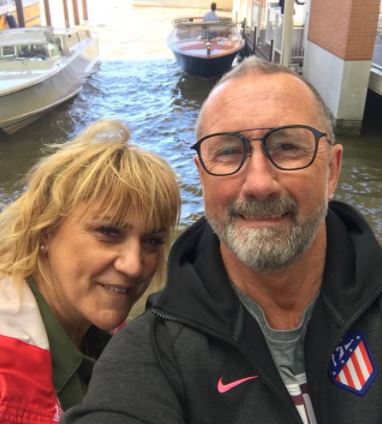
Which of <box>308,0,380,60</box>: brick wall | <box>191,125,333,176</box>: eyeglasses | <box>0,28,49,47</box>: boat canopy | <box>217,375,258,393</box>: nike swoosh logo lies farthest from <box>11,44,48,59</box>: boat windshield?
<box>217,375,258,393</box>: nike swoosh logo

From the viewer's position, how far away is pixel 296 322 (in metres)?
1.67

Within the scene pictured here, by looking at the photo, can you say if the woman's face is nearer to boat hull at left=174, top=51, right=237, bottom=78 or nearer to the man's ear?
the man's ear

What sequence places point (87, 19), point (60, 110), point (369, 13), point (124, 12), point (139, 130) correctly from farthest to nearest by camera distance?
point (124, 12) < point (87, 19) < point (60, 110) < point (139, 130) < point (369, 13)

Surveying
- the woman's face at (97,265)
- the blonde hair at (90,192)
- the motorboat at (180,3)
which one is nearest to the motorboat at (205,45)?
the blonde hair at (90,192)

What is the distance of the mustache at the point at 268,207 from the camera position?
5.05ft

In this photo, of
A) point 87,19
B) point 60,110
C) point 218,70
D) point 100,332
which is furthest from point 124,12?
point 100,332

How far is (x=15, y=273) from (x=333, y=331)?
1.22m

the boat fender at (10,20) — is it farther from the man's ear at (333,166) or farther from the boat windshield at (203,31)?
the man's ear at (333,166)

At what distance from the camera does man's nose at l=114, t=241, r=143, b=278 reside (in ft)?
6.27

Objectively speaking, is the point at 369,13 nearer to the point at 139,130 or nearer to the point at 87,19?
the point at 139,130

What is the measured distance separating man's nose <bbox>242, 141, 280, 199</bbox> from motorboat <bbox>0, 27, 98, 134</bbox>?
34.0 ft

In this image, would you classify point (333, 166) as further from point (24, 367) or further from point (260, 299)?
point (24, 367)

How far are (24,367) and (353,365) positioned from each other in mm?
1033

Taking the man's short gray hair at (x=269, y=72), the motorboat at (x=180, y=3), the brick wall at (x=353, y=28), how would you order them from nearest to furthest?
1. the man's short gray hair at (x=269, y=72)
2. the brick wall at (x=353, y=28)
3. the motorboat at (x=180, y=3)
